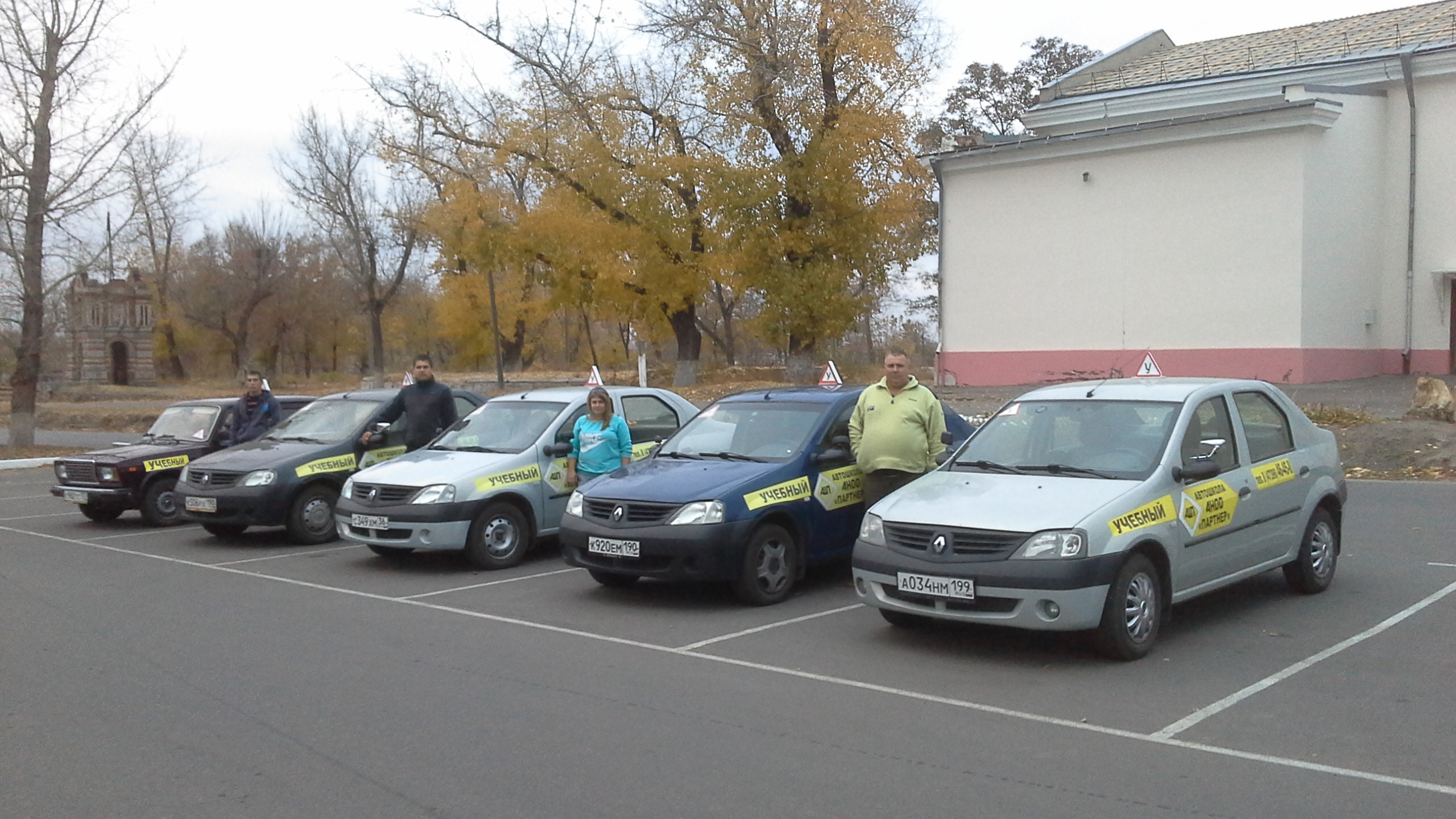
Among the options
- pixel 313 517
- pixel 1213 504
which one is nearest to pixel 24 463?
pixel 313 517

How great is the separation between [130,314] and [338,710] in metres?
69.3

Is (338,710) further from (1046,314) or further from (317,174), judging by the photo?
(317,174)

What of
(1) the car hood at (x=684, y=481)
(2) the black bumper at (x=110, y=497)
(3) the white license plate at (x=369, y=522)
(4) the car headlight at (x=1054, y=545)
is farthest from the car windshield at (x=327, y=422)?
(4) the car headlight at (x=1054, y=545)

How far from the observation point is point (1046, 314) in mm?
31719

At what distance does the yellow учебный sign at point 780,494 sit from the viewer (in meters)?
8.60

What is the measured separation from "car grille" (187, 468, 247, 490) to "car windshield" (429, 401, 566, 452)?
225 centimetres

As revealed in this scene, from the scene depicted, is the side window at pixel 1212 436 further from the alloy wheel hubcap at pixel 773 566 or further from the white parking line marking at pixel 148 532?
the white parking line marking at pixel 148 532

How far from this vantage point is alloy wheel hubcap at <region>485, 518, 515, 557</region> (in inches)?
419

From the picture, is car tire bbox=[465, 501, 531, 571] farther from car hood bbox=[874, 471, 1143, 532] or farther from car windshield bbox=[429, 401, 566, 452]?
car hood bbox=[874, 471, 1143, 532]

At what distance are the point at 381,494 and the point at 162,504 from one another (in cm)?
519

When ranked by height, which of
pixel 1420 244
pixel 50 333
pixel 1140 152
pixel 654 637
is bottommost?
pixel 654 637

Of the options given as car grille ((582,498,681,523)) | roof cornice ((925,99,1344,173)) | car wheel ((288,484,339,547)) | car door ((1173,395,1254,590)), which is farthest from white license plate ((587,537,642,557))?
roof cornice ((925,99,1344,173))

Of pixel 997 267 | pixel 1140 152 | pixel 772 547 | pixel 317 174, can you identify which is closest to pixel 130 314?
pixel 317 174

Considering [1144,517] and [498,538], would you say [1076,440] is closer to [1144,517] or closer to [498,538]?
[1144,517]
